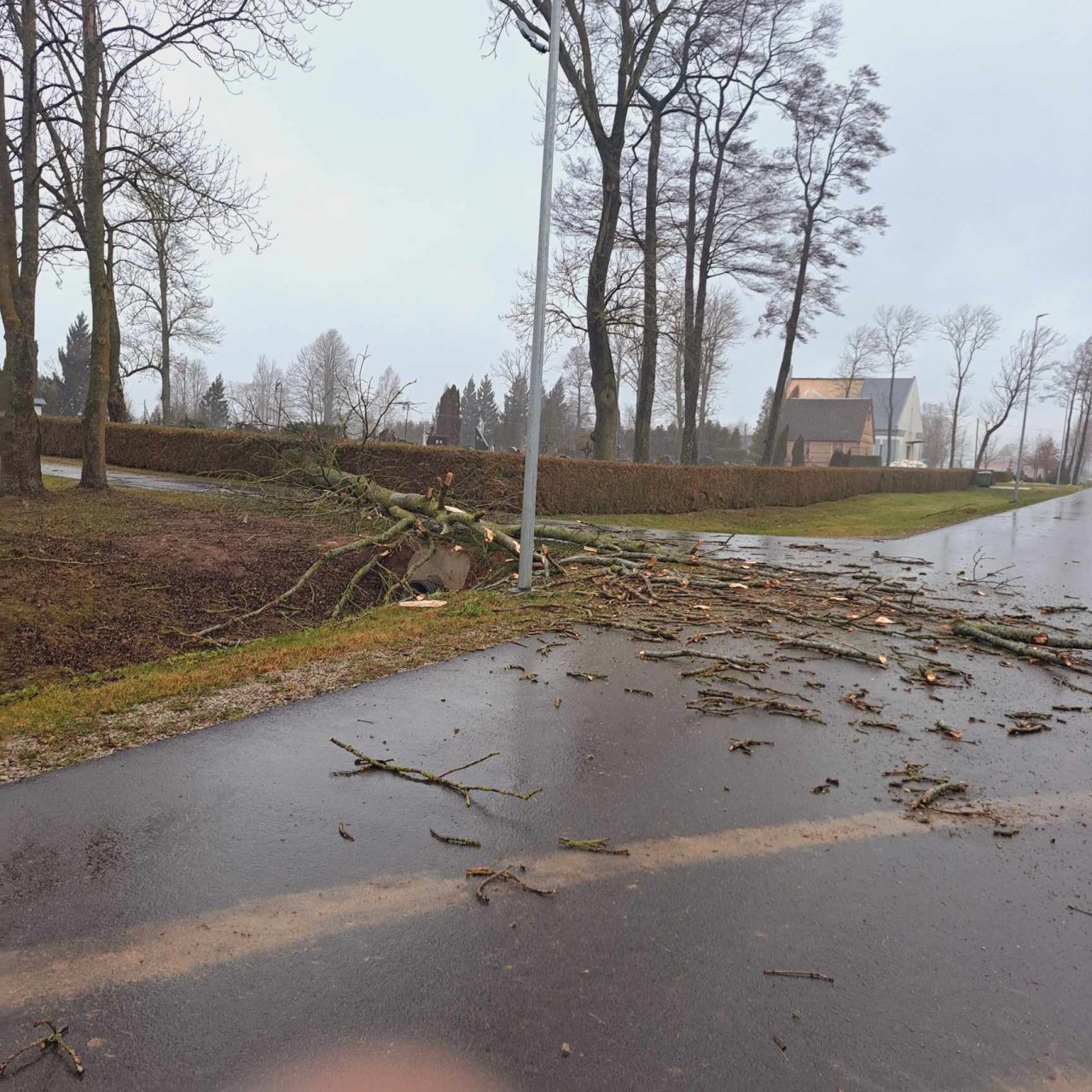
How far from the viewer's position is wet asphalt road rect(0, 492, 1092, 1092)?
204 cm

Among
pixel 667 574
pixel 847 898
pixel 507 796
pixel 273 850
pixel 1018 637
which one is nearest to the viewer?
pixel 847 898

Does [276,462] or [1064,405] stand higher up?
[1064,405]

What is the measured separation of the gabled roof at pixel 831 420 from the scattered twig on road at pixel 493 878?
76506 mm

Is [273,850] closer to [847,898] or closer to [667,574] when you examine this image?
[847,898]

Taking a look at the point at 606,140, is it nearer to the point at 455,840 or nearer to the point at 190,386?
the point at 455,840

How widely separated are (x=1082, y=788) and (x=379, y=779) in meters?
3.50

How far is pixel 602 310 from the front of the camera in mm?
22406

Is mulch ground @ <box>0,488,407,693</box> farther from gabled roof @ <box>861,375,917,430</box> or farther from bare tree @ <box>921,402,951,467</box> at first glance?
bare tree @ <box>921,402,951,467</box>

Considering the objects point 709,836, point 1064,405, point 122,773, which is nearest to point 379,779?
point 122,773

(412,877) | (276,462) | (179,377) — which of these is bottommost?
(412,877)

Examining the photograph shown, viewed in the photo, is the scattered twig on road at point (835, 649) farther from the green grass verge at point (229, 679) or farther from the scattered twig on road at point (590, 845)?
the scattered twig on road at point (590, 845)

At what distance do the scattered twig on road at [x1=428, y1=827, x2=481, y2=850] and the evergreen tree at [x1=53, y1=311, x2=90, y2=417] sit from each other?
75.7 m

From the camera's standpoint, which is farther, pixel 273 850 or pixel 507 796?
pixel 507 796

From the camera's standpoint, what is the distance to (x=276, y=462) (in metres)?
13.8
